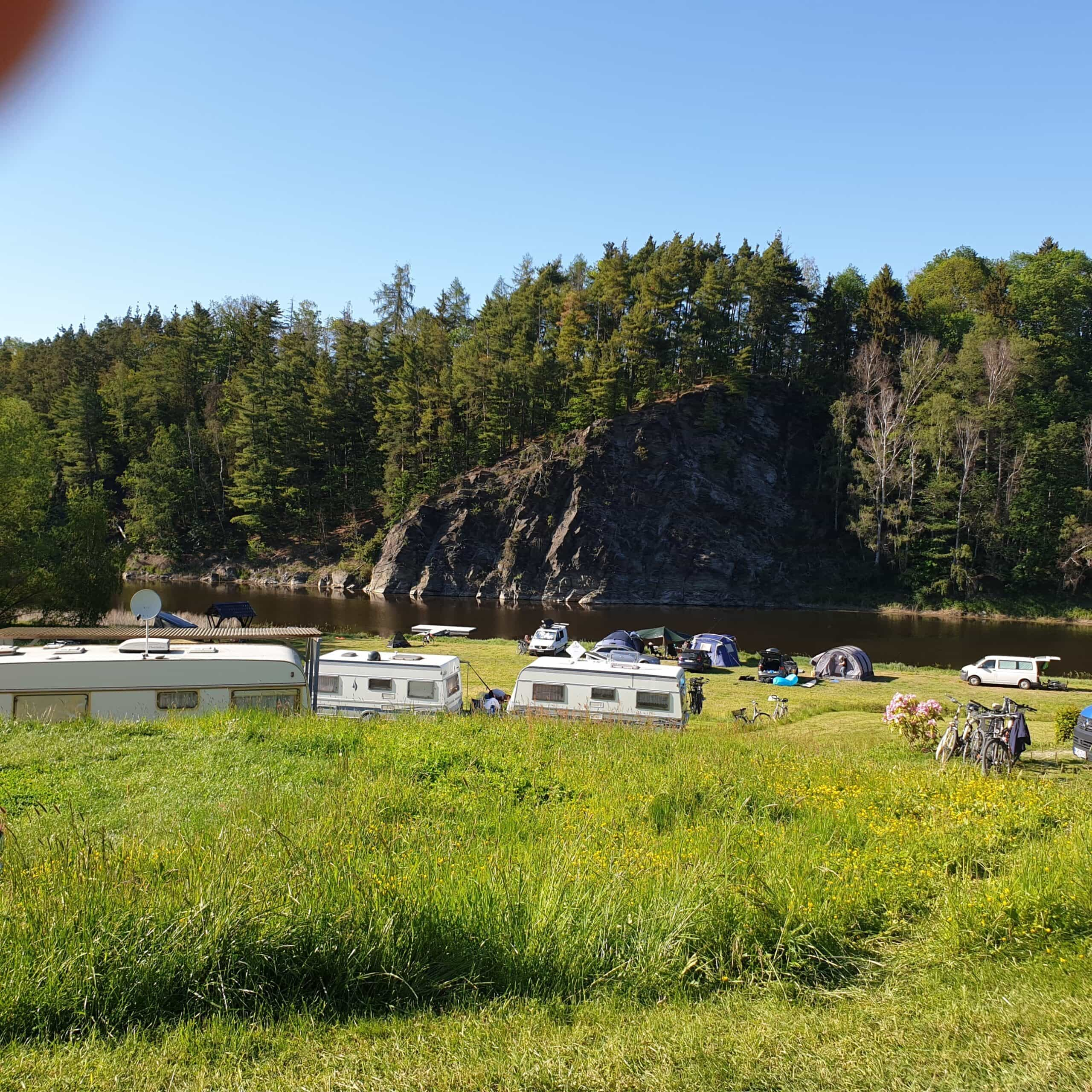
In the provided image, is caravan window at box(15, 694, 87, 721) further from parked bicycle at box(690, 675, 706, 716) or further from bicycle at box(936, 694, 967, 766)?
bicycle at box(936, 694, 967, 766)

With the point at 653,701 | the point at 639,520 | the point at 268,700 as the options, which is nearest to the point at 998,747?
the point at 653,701

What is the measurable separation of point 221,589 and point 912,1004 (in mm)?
74455

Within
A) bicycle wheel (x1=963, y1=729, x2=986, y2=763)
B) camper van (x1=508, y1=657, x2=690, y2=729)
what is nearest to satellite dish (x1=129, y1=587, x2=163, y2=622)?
camper van (x1=508, y1=657, x2=690, y2=729)

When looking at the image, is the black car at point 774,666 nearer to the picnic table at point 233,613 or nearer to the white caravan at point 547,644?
the white caravan at point 547,644

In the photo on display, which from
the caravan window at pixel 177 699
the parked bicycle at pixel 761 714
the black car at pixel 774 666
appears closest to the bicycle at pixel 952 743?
the parked bicycle at pixel 761 714

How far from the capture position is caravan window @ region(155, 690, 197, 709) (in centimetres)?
1484

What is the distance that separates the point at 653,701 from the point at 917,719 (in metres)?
5.90

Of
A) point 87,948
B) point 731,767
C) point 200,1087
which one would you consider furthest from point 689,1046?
point 731,767

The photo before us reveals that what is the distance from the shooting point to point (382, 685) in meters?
18.6

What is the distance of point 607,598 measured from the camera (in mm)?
64125

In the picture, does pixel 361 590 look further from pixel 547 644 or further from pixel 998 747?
pixel 998 747

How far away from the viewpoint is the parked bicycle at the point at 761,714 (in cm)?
2002

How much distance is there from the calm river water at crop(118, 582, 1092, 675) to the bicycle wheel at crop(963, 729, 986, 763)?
94.1 feet

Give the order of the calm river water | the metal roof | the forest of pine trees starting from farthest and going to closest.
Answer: the forest of pine trees < the calm river water < the metal roof
